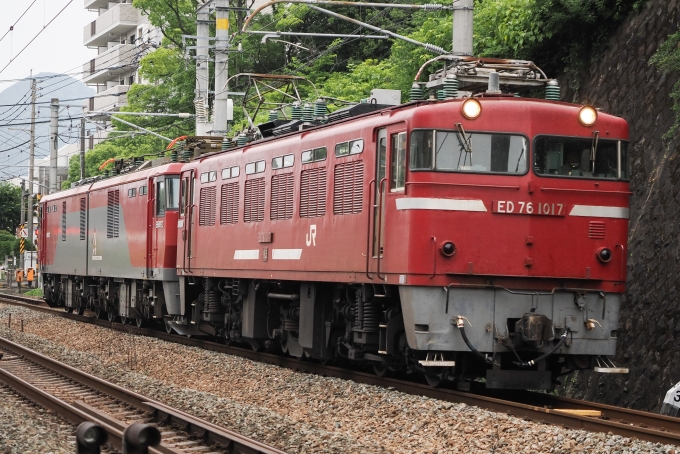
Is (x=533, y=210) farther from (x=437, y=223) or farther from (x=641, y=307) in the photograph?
(x=641, y=307)

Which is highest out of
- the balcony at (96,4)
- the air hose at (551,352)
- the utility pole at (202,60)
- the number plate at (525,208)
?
the balcony at (96,4)

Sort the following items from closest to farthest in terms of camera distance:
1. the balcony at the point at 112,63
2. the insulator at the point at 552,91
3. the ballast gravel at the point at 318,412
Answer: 1. the ballast gravel at the point at 318,412
2. the insulator at the point at 552,91
3. the balcony at the point at 112,63

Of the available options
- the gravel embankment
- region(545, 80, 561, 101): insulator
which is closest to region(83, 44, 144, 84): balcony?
region(545, 80, 561, 101): insulator

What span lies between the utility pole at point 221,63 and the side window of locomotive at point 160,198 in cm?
375

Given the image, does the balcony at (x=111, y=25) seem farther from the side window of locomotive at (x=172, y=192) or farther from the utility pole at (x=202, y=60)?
the side window of locomotive at (x=172, y=192)

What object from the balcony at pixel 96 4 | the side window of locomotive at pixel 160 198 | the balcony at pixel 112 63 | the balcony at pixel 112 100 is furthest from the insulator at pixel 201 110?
the balcony at pixel 96 4

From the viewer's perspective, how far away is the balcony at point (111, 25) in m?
80.8

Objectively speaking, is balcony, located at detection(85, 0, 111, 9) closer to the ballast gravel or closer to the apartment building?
the apartment building

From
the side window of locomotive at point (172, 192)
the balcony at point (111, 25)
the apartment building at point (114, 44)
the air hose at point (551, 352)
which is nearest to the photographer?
the air hose at point (551, 352)

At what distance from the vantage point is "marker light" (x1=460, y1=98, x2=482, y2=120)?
12602 millimetres

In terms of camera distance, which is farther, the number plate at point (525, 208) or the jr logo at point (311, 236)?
the jr logo at point (311, 236)

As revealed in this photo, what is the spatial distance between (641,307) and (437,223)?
4917mm

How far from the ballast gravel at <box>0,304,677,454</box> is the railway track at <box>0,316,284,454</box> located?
1.56ft

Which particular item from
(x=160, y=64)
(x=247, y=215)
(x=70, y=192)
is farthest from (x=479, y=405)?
(x=160, y=64)
